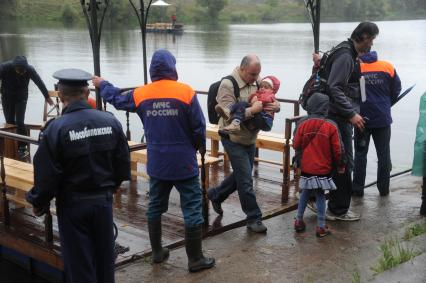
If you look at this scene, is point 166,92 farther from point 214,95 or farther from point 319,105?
point 319,105

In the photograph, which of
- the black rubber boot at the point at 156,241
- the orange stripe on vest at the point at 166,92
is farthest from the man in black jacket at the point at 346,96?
the black rubber boot at the point at 156,241

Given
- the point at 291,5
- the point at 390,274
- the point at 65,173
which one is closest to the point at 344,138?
the point at 390,274

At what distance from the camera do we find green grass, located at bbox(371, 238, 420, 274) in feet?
14.1

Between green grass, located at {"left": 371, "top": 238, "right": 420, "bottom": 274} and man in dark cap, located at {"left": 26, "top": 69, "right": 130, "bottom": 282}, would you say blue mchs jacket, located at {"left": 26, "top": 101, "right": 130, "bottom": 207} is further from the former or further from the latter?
green grass, located at {"left": 371, "top": 238, "right": 420, "bottom": 274}

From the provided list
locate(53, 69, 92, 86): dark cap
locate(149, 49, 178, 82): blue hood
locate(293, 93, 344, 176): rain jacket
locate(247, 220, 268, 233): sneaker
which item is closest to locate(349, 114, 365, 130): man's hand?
locate(293, 93, 344, 176): rain jacket

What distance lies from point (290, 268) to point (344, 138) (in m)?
1.63

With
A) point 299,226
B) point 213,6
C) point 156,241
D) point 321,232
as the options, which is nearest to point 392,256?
point 321,232

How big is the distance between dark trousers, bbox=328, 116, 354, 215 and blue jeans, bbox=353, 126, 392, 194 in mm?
611

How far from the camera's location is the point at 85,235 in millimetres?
3662

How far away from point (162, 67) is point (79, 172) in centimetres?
115

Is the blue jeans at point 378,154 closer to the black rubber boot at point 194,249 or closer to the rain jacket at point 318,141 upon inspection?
the rain jacket at point 318,141

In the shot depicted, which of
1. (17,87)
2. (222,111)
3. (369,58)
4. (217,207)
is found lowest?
(217,207)

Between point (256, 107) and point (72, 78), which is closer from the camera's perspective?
point (72, 78)

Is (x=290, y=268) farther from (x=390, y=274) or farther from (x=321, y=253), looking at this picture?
(x=390, y=274)
